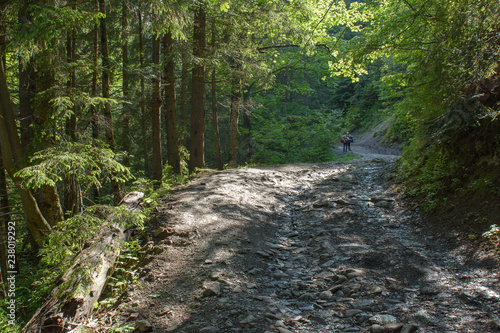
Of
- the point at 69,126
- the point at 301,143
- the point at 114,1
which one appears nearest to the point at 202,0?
the point at 114,1

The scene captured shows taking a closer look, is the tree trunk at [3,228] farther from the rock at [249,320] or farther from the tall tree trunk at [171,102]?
the rock at [249,320]

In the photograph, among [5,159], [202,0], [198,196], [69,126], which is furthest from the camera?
[202,0]

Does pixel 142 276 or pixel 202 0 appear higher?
pixel 202 0

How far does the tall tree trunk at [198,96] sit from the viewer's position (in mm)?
12733

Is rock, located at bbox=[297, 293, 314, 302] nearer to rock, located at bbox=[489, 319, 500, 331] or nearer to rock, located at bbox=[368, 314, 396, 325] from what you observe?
rock, located at bbox=[368, 314, 396, 325]

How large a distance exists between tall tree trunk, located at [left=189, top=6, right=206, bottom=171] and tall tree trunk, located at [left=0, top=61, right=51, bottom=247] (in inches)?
303

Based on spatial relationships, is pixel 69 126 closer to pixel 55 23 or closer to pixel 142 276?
pixel 55 23

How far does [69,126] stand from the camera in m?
8.38

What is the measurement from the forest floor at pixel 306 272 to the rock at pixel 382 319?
1 cm

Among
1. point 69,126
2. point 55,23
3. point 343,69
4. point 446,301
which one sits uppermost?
point 343,69

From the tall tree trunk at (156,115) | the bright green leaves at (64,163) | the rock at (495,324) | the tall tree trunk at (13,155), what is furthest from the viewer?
the tall tree trunk at (156,115)

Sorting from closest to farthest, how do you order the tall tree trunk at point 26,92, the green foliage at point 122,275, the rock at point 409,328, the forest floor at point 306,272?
the rock at point 409,328 → the forest floor at point 306,272 → the green foliage at point 122,275 → the tall tree trunk at point 26,92

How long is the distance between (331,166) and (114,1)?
10741 millimetres

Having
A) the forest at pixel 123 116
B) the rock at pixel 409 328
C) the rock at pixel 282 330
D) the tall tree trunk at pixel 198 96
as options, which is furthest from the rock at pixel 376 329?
the tall tree trunk at pixel 198 96
